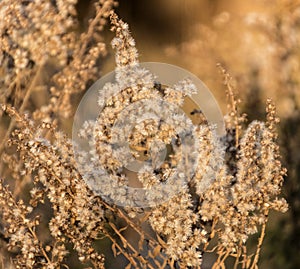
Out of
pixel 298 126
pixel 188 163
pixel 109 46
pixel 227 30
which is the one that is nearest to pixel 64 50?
pixel 109 46

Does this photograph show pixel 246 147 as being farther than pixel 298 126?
No

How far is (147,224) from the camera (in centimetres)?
224

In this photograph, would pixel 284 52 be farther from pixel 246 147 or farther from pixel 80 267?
pixel 80 267

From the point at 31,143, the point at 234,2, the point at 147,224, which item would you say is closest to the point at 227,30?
the point at 234,2

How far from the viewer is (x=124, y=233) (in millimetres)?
2242

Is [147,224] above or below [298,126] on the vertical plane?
below

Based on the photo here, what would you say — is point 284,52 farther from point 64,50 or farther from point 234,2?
point 64,50

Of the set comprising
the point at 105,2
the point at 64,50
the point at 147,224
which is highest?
the point at 105,2

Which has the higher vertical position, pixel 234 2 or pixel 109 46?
pixel 234 2

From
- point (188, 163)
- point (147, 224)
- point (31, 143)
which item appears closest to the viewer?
point (31, 143)

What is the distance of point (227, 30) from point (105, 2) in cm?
50

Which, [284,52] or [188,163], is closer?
[188,163]

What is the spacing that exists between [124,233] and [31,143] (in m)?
0.66

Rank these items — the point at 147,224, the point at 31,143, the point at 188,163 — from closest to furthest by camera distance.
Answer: the point at 31,143, the point at 188,163, the point at 147,224
